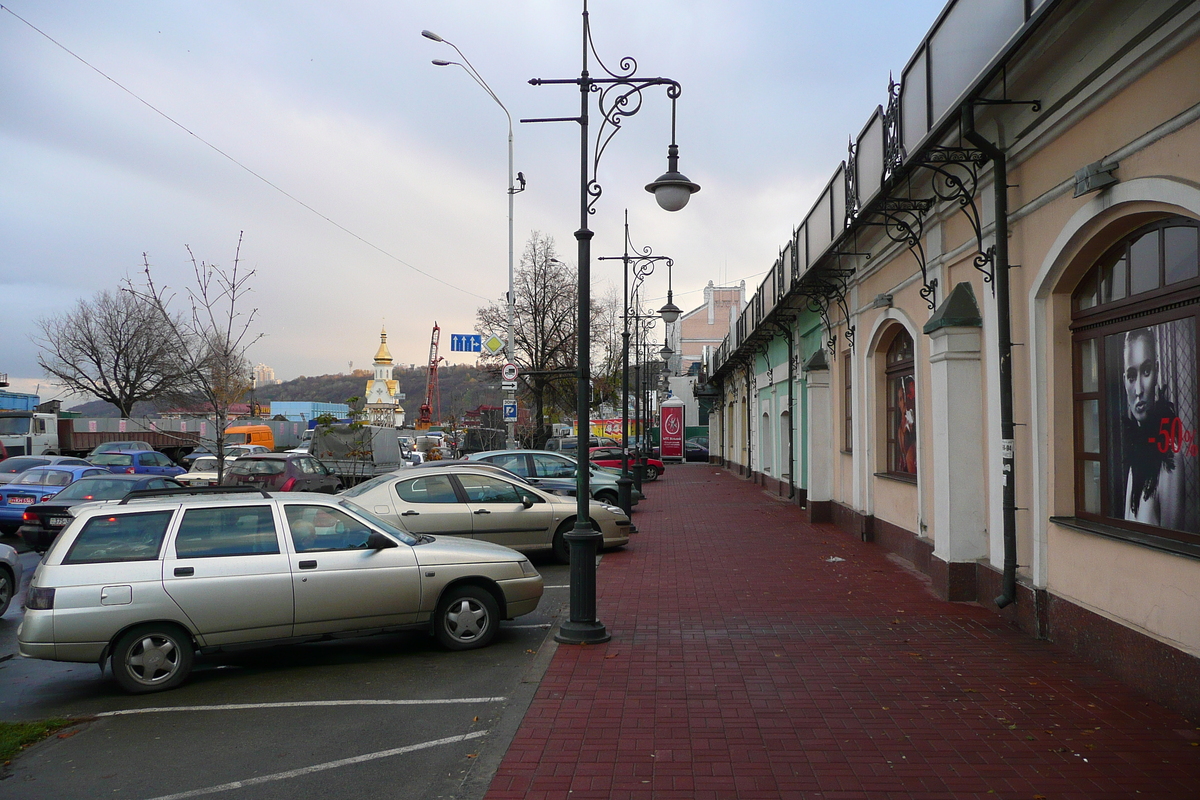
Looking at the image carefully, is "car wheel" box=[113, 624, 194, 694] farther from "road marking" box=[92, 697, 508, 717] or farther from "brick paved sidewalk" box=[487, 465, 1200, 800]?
"brick paved sidewalk" box=[487, 465, 1200, 800]

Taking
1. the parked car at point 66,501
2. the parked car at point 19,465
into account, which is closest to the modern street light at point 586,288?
the parked car at point 66,501

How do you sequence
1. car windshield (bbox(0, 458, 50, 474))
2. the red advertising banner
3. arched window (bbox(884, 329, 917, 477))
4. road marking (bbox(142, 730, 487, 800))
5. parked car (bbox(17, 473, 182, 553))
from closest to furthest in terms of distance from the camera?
road marking (bbox(142, 730, 487, 800)) → arched window (bbox(884, 329, 917, 477)) → parked car (bbox(17, 473, 182, 553)) → car windshield (bbox(0, 458, 50, 474)) → the red advertising banner

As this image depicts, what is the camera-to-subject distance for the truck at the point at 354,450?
85.1 ft

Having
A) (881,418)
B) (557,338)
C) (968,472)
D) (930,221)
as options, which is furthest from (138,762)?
(557,338)

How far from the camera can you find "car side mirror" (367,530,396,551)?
24.9 feet

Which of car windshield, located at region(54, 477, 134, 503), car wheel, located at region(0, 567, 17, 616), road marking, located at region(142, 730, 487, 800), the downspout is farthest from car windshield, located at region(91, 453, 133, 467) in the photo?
road marking, located at region(142, 730, 487, 800)

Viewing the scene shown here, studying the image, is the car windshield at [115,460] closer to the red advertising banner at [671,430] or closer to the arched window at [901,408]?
the arched window at [901,408]

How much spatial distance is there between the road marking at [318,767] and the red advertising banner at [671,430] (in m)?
39.6

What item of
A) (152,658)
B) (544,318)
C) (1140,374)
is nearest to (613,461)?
(544,318)

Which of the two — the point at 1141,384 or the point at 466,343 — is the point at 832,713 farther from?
the point at 466,343

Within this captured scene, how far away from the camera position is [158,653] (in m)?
6.83

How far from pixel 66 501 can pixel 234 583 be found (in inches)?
399

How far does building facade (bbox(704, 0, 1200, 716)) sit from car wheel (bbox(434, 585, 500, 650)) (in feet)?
15.4

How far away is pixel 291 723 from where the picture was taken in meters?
6.03
